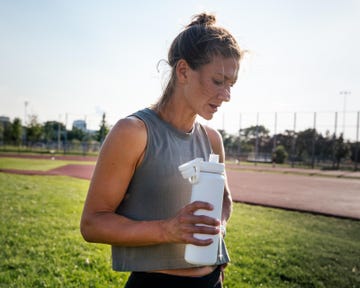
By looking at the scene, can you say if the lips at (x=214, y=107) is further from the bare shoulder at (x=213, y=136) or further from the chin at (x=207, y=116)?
the bare shoulder at (x=213, y=136)

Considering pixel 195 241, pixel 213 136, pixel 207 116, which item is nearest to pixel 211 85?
pixel 207 116

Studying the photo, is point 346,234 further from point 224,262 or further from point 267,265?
point 224,262

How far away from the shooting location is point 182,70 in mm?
1537

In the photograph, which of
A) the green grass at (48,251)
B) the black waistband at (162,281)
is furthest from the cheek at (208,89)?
the green grass at (48,251)

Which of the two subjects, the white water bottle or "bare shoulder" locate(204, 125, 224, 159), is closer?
the white water bottle

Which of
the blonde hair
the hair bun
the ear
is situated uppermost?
the hair bun

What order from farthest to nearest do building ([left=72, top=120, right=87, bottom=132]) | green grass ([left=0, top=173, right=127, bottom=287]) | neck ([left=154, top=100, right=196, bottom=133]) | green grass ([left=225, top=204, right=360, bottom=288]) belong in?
1. building ([left=72, top=120, right=87, bottom=132])
2. green grass ([left=225, top=204, right=360, bottom=288])
3. green grass ([left=0, top=173, right=127, bottom=287])
4. neck ([left=154, top=100, right=196, bottom=133])

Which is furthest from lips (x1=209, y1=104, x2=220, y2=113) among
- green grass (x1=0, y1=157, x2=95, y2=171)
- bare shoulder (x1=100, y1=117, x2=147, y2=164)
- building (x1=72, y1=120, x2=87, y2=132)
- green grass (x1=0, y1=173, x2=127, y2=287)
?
building (x1=72, y1=120, x2=87, y2=132)

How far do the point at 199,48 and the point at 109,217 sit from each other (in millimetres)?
828

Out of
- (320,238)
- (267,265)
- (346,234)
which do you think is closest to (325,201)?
(346,234)

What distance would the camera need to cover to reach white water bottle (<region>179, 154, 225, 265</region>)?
44.4 inches

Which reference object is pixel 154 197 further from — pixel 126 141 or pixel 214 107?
pixel 214 107

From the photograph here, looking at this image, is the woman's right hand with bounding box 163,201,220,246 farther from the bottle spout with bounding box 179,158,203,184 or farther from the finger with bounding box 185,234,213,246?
the bottle spout with bounding box 179,158,203,184

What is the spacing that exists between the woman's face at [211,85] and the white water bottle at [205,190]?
43 cm
